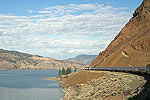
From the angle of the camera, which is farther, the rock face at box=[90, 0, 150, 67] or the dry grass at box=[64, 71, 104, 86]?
the rock face at box=[90, 0, 150, 67]

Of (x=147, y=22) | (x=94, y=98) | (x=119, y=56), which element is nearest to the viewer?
(x=94, y=98)

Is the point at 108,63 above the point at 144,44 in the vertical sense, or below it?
below

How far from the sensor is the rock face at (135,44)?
87.1m

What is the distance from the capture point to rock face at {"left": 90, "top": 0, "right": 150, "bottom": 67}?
3428 inches

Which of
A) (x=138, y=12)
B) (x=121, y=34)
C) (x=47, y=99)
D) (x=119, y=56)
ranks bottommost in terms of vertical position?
(x=47, y=99)

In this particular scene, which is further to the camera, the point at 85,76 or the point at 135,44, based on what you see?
the point at 135,44

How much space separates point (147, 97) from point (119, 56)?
234 feet

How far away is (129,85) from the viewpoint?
43000 millimetres

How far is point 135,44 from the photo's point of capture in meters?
93.2

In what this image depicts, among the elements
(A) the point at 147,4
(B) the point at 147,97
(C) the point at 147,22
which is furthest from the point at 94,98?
(A) the point at 147,4

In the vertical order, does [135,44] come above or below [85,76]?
above

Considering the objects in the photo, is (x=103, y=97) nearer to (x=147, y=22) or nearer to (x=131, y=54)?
(x=131, y=54)

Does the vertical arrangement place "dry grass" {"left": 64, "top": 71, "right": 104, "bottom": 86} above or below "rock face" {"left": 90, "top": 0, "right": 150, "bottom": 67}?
below

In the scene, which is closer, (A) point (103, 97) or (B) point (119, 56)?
(A) point (103, 97)
